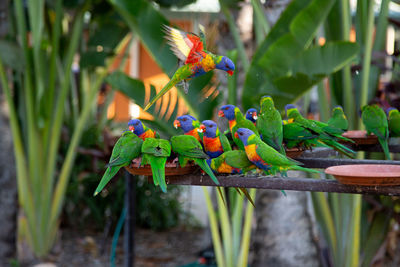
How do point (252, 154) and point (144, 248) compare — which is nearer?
point (252, 154)

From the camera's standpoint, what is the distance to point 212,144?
4.99 feet

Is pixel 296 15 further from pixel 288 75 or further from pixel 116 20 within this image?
pixel 116 20

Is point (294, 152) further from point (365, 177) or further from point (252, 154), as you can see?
point (365, 177)

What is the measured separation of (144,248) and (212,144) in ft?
10.7

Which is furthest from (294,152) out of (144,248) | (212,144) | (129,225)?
(144,248)

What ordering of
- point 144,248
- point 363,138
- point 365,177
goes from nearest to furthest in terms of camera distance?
point 365,177
point 363,138
point 144,248

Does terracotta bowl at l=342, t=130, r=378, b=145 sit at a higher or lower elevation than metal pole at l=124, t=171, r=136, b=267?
higher

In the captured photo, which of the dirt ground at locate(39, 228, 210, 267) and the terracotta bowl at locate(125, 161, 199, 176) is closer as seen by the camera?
the terracotta bowl at locate(125, 161, 199, 176)

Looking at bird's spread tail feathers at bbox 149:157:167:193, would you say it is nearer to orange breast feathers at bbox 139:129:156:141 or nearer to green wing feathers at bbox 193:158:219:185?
green wing feathers at bbox 193:158:219:185

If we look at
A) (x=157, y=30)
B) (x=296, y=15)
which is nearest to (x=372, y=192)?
(x=296, y=15)

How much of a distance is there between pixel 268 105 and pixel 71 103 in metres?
3.50

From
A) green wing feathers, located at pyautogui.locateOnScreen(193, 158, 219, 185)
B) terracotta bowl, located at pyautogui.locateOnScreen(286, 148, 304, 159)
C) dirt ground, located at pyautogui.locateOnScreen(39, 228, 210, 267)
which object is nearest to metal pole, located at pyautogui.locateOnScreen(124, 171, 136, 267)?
dirt ground, located at pyautogui.locateOnScreen(39, 228, 210, 267)

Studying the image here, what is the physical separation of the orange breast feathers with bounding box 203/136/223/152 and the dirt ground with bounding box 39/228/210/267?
8.58 feet

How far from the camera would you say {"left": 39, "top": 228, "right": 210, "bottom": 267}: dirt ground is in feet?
13.8
